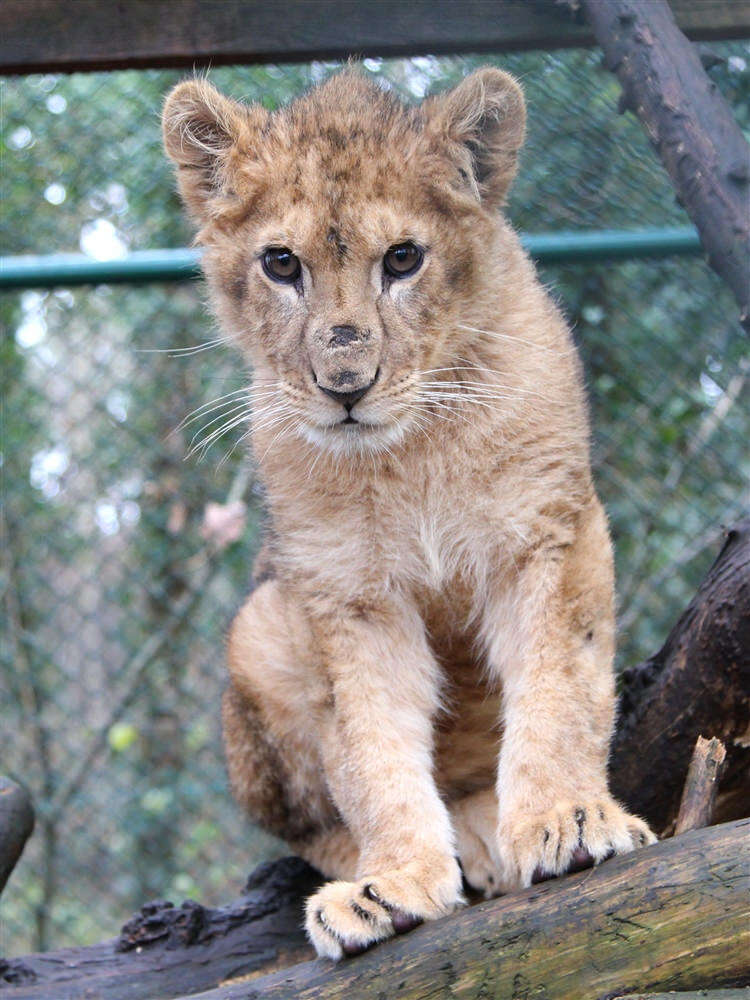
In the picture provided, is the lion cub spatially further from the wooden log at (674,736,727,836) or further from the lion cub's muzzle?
the wooden log at (674,736,727,836)

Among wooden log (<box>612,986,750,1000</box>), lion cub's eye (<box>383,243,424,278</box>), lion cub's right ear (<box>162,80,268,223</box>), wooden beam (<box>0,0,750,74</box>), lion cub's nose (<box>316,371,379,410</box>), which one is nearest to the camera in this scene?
wooden log (<box>612,986,750,1000</box>)

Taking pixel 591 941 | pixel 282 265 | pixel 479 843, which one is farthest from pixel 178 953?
pixel 282 265

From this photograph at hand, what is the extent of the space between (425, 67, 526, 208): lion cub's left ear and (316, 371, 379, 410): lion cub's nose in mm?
667

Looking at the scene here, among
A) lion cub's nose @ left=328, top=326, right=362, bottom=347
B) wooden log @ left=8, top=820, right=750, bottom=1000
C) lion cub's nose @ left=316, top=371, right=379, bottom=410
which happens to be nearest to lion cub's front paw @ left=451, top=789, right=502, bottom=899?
wooden log @ left=8, top=820, right=750, bottom=1000

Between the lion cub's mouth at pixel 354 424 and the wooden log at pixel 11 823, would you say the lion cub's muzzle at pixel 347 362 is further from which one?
the wooden log at pixel 11 823

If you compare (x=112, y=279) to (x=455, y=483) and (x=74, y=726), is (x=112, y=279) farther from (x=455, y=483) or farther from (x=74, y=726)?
(x=74, y=726)

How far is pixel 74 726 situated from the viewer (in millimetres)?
6211

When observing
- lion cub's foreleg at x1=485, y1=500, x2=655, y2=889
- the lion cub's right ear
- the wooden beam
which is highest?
the wooden beam

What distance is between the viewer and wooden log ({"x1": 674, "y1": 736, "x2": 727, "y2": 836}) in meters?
2.43

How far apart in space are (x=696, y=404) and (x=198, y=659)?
271 cm

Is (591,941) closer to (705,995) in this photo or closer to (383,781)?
(705,995)

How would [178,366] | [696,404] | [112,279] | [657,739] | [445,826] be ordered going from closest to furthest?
[445,826], [657,739], [112,279], [696,404], [178,366]

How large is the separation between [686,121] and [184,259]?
2.22 metres

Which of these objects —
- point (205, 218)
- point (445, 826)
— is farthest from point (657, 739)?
point (205, 218)
